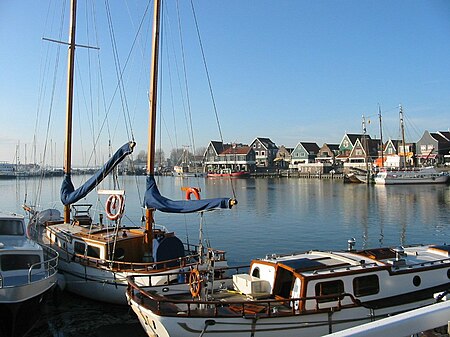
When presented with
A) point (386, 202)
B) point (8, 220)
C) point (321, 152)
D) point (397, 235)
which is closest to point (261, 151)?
point (321, 152)

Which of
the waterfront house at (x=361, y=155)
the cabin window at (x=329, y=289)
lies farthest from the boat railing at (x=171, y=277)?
the waterfront house at (x=361, y=155)

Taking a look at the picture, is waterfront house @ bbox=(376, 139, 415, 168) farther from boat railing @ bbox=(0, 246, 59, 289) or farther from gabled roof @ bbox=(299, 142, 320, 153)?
boat railing @ bbox=(0, 246, 59, 289)

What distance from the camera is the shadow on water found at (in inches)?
587

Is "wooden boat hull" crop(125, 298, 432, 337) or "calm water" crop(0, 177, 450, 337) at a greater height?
"wooden boat hull" crop(125, 298, 432, 337)

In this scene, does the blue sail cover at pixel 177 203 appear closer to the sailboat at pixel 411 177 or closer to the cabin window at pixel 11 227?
the cabin window at pixel 11 227

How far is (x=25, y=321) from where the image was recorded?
1381cm

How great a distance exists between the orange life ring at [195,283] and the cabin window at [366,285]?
4.65 m

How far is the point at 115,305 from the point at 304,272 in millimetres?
7868

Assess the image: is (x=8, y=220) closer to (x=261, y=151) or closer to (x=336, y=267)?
(x=336, y=267)

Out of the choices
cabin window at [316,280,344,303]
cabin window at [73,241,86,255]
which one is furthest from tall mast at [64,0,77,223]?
cabin window at [316,280,344,303]

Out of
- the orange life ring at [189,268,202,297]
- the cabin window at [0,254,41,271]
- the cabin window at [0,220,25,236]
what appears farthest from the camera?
the cabin window at [0,220,25,236]

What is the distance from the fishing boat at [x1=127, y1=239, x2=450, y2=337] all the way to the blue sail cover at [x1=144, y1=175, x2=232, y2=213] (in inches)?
89.6

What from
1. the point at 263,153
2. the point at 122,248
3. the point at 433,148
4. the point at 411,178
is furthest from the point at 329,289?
the point at 263,153

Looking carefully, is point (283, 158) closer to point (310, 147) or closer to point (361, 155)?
point (310, 147)
